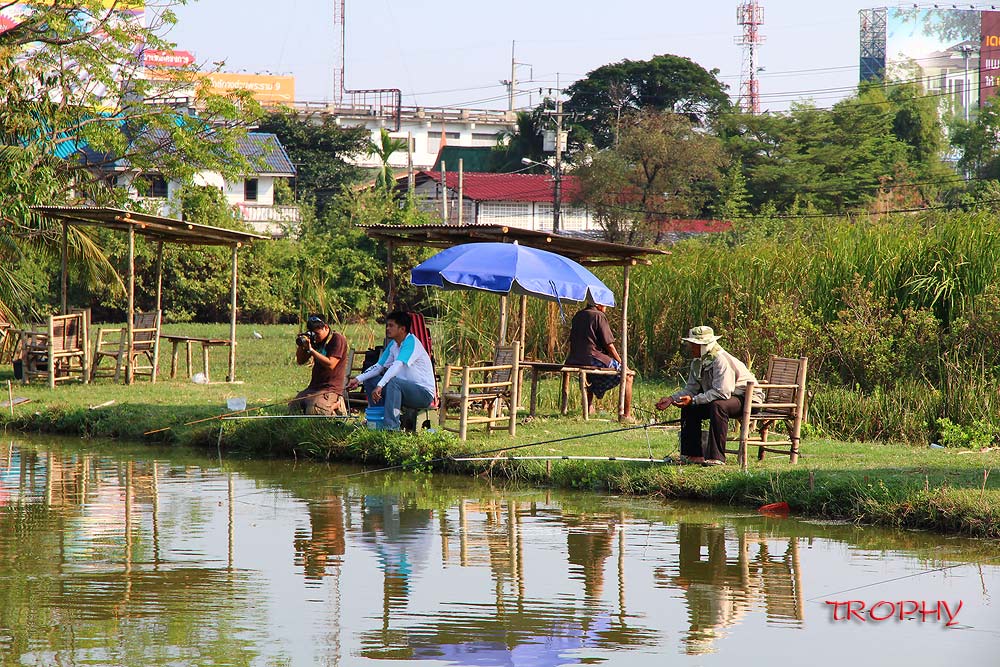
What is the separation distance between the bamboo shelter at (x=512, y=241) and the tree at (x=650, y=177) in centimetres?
3692

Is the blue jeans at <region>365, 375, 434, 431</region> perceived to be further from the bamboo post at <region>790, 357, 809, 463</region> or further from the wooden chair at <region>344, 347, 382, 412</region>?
the bamboo post at <region>790, 357, 809, 463</region>

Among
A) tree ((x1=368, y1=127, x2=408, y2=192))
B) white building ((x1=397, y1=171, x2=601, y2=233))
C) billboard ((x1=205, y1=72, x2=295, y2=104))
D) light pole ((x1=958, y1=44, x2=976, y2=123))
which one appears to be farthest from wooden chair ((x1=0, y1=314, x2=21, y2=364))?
light pole ((x1=958, y1=44, x2=976, y2=123))

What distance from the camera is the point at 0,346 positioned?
65.9 feet

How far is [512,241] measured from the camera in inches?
603

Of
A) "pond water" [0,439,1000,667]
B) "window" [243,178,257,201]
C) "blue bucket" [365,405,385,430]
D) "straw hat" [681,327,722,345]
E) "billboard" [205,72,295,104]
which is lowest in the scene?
"pond water" [0,439,1000,667]

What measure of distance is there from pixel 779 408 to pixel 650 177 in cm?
4271

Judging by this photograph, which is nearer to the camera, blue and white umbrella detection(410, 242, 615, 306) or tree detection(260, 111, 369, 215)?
blue and white umbrella detection(410, 242, 615, 306)

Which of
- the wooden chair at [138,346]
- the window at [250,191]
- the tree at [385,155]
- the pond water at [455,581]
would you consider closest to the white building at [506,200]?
the tree at [385,155]

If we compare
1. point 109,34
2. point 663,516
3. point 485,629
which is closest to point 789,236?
point 109,34

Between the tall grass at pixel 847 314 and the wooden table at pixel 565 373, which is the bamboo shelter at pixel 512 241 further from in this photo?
the tall grass at pixel 847 314

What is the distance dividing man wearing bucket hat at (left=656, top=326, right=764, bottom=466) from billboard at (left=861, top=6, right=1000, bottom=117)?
8998 centimetres

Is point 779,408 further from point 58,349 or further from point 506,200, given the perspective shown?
point 506,200

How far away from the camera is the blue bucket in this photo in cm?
1314

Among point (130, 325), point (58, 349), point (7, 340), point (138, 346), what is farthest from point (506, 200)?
point (58, 349)
